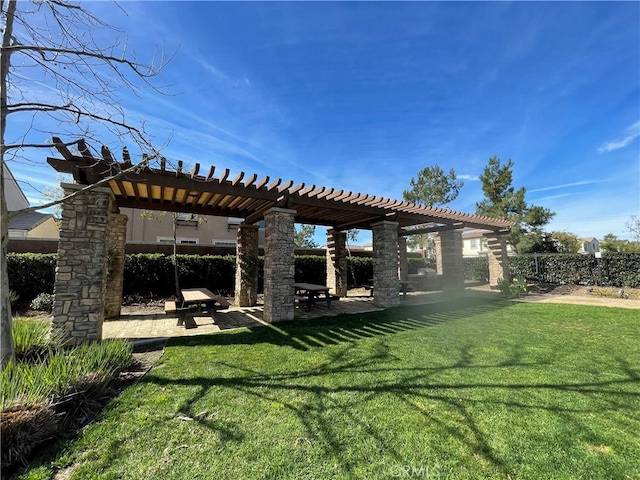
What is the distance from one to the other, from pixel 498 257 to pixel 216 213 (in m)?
12.6

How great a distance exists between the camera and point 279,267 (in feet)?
22.1

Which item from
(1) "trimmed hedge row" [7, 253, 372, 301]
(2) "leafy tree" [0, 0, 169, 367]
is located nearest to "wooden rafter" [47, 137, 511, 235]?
(2) "leafy tree" [0, 0, 169, 367]

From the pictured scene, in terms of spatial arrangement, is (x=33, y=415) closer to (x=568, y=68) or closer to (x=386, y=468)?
(x=386, y=468)

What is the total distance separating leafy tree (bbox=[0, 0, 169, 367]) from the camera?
10.9 feet

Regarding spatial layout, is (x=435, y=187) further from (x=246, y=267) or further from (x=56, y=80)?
(x=56, y=80)

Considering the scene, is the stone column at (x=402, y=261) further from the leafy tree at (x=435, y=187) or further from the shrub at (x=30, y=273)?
the shrub at (x=30, y=273)

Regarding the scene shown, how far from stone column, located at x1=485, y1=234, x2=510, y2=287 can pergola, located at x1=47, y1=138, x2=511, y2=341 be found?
0.20 feet

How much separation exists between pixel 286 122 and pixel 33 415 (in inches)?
401

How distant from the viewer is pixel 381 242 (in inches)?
345

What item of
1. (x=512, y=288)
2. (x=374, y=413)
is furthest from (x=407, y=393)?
(x=512, y=288)

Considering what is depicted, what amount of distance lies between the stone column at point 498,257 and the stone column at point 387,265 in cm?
696

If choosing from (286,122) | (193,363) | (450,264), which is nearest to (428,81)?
(286,122)

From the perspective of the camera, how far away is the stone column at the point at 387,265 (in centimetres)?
867

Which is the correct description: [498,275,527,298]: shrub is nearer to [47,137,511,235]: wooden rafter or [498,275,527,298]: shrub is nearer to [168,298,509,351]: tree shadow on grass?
[168,298,509,351]: tree shadow on grass
